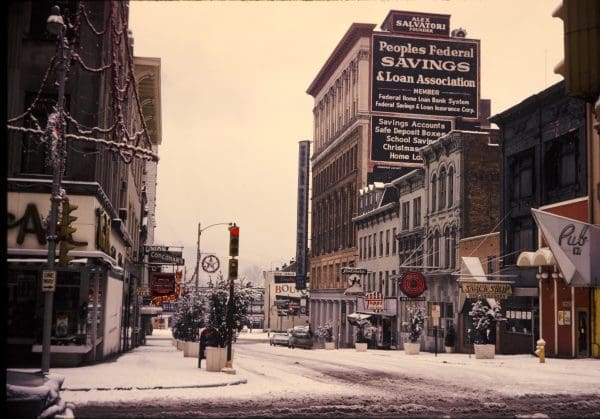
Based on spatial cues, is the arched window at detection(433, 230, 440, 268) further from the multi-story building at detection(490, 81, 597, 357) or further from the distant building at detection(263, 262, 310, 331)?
the distant building at detection(263, 262, 310, 331)

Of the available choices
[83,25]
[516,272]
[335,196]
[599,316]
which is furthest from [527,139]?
[335,196]

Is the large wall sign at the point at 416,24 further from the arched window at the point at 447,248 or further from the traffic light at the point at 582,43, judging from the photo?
the traffic light at the point at 582,43

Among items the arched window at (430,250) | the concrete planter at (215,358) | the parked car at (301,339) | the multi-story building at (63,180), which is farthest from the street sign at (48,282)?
the parked car at (301,339)

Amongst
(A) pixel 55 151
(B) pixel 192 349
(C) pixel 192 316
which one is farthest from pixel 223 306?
(C) pixel 192 316

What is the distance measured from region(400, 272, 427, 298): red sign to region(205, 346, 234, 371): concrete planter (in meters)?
27.4

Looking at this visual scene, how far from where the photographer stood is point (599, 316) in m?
36.8

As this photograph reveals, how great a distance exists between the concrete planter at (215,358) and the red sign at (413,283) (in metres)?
27.4

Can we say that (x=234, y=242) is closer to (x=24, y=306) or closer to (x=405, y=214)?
(x=24, y=306)

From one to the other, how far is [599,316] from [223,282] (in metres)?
19.1

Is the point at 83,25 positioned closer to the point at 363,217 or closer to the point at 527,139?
the point at 527,139

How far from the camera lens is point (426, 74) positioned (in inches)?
2591

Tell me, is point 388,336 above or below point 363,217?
below

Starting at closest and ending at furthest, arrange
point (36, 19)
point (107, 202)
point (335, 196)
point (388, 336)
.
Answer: point (36, 19) < point (107, 202) < point (388, 336) < point (335, 196)

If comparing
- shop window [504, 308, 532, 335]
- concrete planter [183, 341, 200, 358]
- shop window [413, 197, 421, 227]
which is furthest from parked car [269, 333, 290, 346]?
concrete planter [183, 341, 200, 358]
